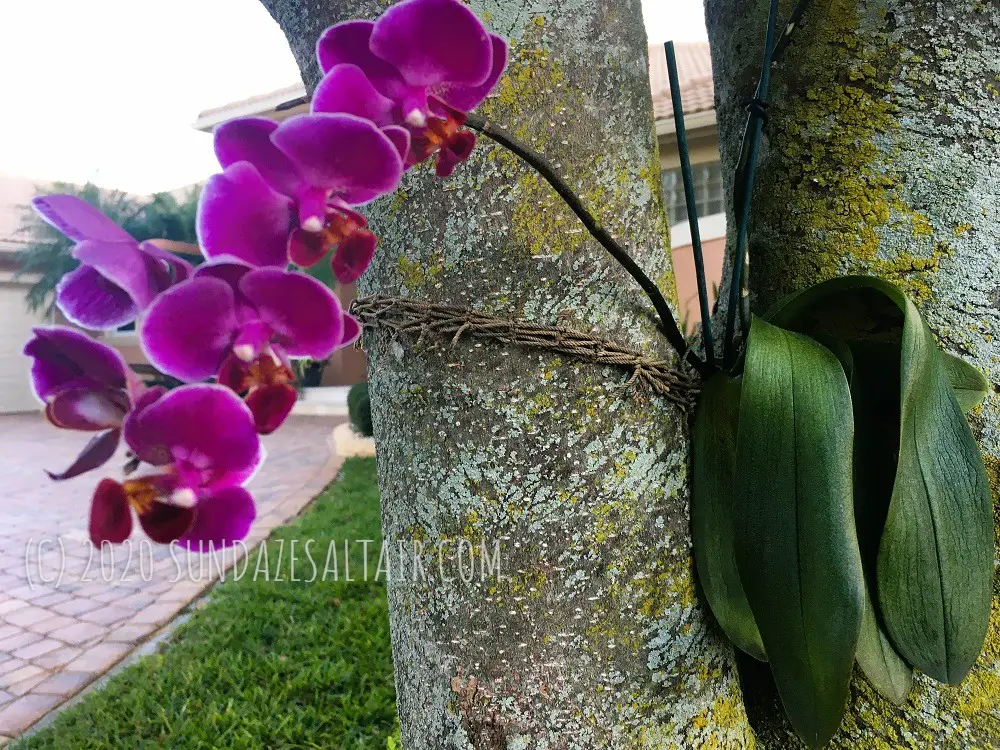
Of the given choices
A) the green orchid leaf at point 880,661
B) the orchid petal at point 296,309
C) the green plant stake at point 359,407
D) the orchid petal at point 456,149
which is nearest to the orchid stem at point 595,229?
the orchid petal at point 456,149

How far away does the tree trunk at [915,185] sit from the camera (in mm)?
622

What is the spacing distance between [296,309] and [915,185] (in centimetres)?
64

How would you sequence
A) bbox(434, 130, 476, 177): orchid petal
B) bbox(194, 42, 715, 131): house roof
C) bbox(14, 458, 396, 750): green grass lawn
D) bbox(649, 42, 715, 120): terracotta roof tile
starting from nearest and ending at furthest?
bbox(434, 130, 476, 177): orchid petal
bbox(194, 42, 715, 131): house roof
bbox(14, 458, 396, 750): green grass lawn
bbox(649, 42, 715, 120): terracotta roof tile

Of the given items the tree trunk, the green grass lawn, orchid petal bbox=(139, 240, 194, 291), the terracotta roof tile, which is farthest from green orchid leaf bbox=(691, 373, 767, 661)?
the terracotta roof tile

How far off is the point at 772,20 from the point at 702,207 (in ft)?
15.0

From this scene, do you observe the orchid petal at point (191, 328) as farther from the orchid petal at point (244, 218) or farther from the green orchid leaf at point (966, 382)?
the green orchid leaf at point (966, 382)

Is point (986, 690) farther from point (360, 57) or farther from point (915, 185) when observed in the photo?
point (360, 57)

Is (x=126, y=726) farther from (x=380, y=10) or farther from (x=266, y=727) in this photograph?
(x=380, y=10)

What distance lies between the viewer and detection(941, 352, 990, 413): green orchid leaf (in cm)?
58

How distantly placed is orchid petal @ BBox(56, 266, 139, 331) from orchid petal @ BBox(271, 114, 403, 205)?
0.08 meters

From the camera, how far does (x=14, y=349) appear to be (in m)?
0.24

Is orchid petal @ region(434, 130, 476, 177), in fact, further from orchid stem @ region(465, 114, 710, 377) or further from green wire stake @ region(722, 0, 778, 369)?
green wire stake @ region(722, 0, 778, 369)

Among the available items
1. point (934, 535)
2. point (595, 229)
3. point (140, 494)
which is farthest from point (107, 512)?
point (934, 535)

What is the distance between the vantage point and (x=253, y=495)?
23cm
